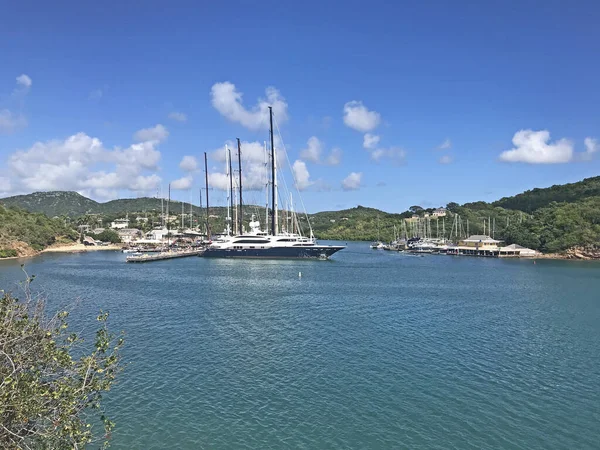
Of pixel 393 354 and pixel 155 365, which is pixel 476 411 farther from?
pixel 155 365

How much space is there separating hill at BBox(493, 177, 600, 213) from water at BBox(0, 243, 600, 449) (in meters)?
124

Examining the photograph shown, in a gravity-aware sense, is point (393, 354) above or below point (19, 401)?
below

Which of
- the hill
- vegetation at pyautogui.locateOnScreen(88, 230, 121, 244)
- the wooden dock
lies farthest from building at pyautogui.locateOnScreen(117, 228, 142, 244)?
the hill

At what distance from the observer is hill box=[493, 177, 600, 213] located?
511ft

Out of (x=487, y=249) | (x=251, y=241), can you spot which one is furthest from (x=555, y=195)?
(x=251, y=241)

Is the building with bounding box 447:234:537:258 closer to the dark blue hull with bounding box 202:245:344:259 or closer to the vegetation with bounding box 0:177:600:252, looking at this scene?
the vegetation with bounding box 0:177:600:252

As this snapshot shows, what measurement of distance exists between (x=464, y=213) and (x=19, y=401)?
190 meters

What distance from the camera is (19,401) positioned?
9.01 m

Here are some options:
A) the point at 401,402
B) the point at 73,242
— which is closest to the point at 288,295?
the point at 401,402

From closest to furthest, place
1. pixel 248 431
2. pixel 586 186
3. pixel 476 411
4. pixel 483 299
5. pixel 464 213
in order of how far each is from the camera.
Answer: pixel 248 431, pixel 476 411, pixel 483 299, pixel 586 186, pixel 464 213

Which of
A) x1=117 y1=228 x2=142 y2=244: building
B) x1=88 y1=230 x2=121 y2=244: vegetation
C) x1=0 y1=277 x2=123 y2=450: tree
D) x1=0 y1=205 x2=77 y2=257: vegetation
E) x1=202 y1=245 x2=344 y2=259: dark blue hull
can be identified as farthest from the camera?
x1=117 y1=228 x2=142 y2=244: building

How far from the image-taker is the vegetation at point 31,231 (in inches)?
4075

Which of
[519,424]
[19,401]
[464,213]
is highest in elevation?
[464,213]

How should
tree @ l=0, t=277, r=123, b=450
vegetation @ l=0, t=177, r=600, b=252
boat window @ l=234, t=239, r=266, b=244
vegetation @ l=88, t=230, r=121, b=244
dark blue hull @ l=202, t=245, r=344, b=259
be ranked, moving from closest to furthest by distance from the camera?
tree @ l=0, t=277, r=123, b=450 → dark blue hull @ l=202, t=245, r=344, b=259 → boat window @ l=234, t=239, r=266, b=244 → vegetation @ l=0, t=177, r=600, b=252 → vegetation @ l=88, t=230, r=121, b=244
